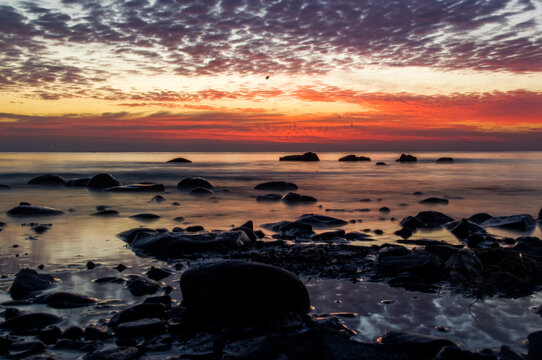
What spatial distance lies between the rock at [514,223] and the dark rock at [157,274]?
29.9ft

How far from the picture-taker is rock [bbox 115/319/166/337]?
4.32 metres

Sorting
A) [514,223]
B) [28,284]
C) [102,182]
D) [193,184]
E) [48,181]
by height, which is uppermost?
[28,284]

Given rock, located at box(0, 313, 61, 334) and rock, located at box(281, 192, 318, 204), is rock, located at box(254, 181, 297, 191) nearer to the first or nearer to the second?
rock, located at box(281, 192, 318, 204)

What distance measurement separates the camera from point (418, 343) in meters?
3.93

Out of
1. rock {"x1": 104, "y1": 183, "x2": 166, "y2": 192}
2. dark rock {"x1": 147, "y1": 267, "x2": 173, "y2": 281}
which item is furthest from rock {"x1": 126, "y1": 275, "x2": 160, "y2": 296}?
rock {"x1": 104, "y1": 183, "x2": 166, "y2": 192}

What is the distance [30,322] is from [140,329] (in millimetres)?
1247

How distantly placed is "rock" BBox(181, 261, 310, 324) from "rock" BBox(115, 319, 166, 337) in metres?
0.47

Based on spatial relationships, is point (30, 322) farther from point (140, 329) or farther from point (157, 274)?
point (157, 274)

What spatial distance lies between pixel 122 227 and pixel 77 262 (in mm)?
4035

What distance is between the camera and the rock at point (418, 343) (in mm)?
3838

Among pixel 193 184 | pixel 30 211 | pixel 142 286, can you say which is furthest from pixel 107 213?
pixel 193 184

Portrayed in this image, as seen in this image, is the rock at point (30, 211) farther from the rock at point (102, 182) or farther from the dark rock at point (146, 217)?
the rock at point (102, 182)

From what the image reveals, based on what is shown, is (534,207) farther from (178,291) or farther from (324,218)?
(178,291)

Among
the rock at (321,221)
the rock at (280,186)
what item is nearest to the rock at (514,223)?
the rock at (321,221)
